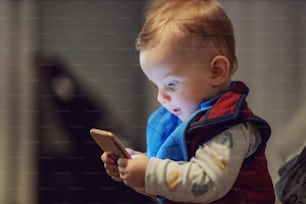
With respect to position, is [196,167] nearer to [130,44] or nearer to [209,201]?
[209,201]

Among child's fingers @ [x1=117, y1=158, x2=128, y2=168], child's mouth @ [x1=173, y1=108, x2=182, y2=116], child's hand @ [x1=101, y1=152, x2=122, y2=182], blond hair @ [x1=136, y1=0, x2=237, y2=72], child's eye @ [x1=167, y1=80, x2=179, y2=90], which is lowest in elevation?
child's hand @ [x1=101, y1=152, x2=122, y2=182]

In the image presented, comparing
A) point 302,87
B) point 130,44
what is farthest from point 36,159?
point 302,87

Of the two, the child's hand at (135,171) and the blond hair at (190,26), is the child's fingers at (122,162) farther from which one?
the blond hair at (190,26)

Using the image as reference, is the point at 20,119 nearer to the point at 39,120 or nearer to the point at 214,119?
the point at 39,120

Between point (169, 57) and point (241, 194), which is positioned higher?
point (169, 57)

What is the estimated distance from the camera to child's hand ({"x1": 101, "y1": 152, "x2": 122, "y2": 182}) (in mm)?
684

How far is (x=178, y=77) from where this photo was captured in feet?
2.26

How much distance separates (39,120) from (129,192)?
5.1 inches

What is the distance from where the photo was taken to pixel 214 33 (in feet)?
2.27

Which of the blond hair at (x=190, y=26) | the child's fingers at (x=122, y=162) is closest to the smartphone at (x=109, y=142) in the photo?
the child's fingers at (x=122, y=162)

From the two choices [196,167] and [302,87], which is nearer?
[196,167]

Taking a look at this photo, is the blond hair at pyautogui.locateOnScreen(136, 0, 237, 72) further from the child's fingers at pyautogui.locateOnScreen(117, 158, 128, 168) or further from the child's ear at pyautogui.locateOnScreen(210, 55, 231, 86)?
the child's fingers at pyautogui.locateOnScreen(117, 158, 128, 168)

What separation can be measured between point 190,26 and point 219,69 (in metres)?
0.06

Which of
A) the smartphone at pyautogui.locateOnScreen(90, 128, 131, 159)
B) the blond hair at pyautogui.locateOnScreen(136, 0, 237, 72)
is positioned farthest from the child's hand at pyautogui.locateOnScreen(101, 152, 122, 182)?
the blond hair at pyautogui.locateOnScreen(136, 0, 237, 72)
